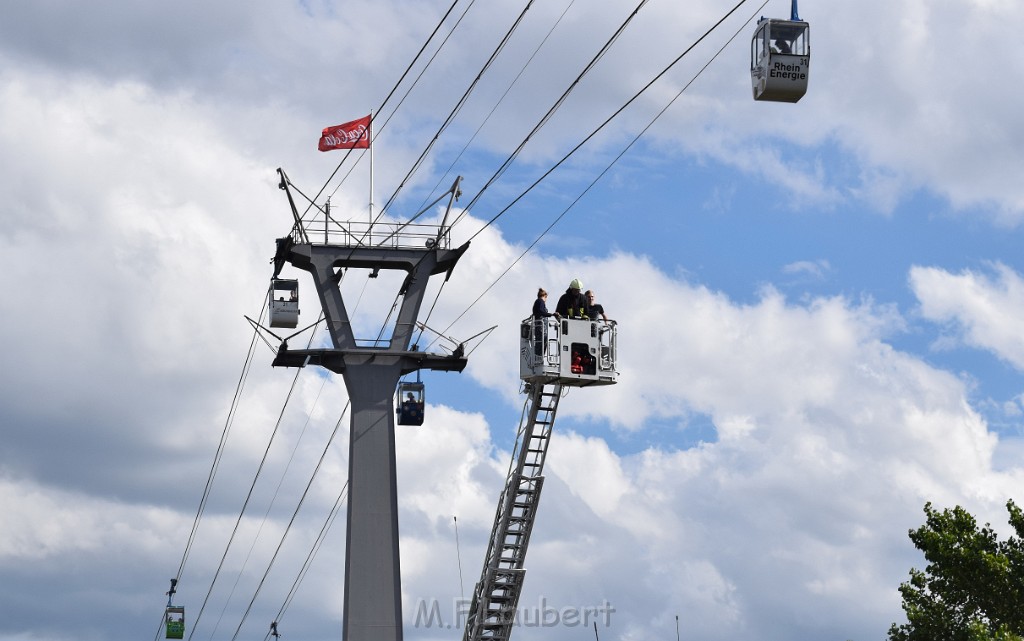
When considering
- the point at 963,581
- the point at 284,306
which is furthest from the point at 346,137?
the point at 963,581

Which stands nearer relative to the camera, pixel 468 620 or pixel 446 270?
pixel 468 620

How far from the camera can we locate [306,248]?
160ft

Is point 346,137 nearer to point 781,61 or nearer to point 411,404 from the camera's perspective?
point 411,404

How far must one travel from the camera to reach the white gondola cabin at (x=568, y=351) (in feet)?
129

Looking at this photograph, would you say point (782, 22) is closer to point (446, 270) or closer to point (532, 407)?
point (532, 407)

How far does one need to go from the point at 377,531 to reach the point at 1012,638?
16.8 m

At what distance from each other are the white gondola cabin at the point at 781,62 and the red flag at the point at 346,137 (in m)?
19.7

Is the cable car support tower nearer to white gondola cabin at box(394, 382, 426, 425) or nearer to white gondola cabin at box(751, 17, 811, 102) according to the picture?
white gondola cabin at box(394, 382, 426, 425)

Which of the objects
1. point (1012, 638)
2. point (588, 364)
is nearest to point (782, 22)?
point (588, 364)

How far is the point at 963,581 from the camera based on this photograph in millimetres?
47469

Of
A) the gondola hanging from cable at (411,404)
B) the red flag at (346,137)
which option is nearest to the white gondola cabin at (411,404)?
the gondola hanging from cable at (411,404)

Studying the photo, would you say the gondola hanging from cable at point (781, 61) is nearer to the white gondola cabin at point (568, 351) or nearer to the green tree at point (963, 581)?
the white gondola cabin at point (568, 351)

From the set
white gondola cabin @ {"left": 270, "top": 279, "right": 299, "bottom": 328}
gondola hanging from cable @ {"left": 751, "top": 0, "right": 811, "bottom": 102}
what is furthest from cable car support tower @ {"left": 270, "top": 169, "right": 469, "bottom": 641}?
gondola hanging from cable @ {"left": 751, "top": 0, "right": 811, "bottom": 102}

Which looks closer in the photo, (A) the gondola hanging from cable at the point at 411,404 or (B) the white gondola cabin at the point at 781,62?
(B) the white gondola cabin at the point at 781,62
